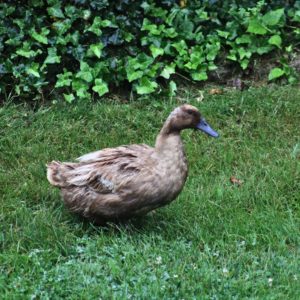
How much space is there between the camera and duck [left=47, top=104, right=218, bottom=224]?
17.4ft

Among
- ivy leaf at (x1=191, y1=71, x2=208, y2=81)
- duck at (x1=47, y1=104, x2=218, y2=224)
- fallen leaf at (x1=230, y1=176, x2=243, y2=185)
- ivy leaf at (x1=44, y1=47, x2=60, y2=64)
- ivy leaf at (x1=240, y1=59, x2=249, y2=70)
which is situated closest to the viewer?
duck at (x1=47, y1=104, x2=218, y2=224)

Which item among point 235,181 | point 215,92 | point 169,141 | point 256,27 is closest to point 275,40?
point 256,27

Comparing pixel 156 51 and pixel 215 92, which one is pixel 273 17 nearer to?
pixel 215 92

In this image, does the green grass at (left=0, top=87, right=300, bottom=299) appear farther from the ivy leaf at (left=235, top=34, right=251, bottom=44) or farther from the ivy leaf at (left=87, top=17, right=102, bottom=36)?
the ivy leaf at (left=87, top=17, right=102, bottom=36)

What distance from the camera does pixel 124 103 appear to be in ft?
24.1

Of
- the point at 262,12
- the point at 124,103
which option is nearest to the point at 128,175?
the point at 124,103

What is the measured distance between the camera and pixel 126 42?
25.0 feet

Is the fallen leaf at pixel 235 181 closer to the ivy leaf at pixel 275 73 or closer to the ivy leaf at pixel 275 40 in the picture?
the ivy leaf at pixel 275 73

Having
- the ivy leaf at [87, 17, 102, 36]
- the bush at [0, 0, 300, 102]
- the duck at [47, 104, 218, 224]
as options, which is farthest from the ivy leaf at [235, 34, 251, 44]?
the duck at [47, 104, 218, 224]

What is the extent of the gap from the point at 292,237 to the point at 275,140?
159 centimetres

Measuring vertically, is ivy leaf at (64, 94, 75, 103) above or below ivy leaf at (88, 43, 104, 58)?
below

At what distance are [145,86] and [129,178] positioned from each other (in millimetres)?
2173

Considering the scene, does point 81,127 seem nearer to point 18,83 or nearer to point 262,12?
point 18,83

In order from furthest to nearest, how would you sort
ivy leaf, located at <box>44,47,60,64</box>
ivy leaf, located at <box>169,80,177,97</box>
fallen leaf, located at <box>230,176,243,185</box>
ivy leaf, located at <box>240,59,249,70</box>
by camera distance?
ivy leaf, located at <box>240,59,249,70</box> < ivy leaf, located at <box>169,80,177,97</box> < ivy leaf, located at <box>44,47,60,64</box> < fallen leaf, located at <box>230,176,243,185</box>
